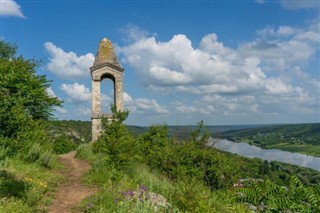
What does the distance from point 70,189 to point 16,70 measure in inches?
447

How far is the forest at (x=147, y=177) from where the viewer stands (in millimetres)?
6113

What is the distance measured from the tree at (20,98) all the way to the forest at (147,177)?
1.7 inches

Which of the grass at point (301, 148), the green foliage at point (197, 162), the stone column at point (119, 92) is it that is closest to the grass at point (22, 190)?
the green foliage at point (197, 162)

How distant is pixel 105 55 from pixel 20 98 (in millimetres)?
8852

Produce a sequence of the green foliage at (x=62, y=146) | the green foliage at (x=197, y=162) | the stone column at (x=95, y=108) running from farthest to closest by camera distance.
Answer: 1. the green foliage at (x=62, y=146)
2. the stone column at (x=95, y=108)
3. the green foliage at (x=197, y=162)

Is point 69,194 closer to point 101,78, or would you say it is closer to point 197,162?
point 197,162

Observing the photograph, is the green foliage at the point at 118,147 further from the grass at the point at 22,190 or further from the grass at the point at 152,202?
the grass at the point at 22,190

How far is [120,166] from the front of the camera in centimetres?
1028

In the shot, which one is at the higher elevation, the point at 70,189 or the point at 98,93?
the point at 98,93

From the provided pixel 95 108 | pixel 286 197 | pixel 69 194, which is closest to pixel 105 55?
pixel 95 108

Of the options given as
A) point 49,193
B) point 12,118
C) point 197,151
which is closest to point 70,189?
point 49,193

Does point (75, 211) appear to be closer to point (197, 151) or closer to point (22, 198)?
point (22, 198)

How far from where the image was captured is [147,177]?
9.52m

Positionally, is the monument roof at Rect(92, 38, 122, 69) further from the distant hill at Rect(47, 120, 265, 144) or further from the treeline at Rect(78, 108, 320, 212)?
the treeline at Rect(78, 108, 320, 212)
